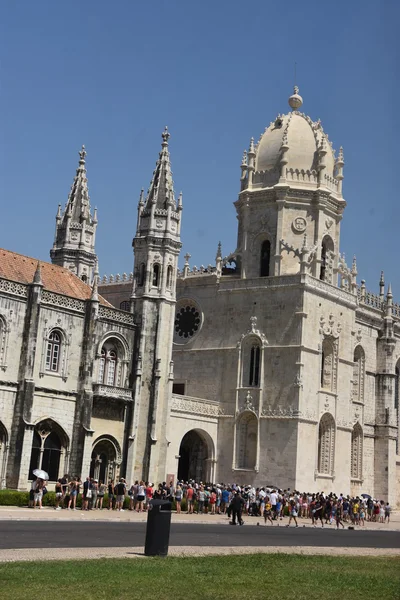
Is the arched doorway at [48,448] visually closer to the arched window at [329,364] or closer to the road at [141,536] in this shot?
the road at [141,536]

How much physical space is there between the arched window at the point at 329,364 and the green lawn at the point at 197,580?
124 ft

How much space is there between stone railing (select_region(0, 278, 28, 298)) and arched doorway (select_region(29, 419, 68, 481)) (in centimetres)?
623

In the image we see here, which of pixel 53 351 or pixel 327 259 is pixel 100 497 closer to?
pixel 53 351

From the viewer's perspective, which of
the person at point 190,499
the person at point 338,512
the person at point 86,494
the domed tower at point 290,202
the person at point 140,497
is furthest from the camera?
the domed tower at point 290,202

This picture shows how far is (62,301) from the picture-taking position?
1895 inches

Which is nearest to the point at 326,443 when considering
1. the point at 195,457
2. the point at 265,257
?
the point at 195,457

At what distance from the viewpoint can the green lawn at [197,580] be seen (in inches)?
612

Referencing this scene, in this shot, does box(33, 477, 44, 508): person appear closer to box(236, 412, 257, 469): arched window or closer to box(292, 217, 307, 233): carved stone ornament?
box(236, 412, 257, 469): arched window

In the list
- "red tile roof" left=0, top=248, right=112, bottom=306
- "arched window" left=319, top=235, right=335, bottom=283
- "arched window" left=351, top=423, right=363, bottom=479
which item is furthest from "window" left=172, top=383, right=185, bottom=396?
"arched window" left=351, top=423, right=363, bottom=479

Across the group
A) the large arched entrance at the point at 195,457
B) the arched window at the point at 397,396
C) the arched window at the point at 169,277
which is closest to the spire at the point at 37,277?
the arched window at the point at 169,277

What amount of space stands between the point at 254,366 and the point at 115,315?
1078 centimetres

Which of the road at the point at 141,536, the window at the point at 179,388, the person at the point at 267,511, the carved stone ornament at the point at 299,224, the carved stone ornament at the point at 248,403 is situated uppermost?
the carved stone ornament at the point at 299,224

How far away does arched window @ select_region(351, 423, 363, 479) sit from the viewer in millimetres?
63531

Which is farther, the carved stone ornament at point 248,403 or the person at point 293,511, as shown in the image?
the carved stone ornament at point 248,403
